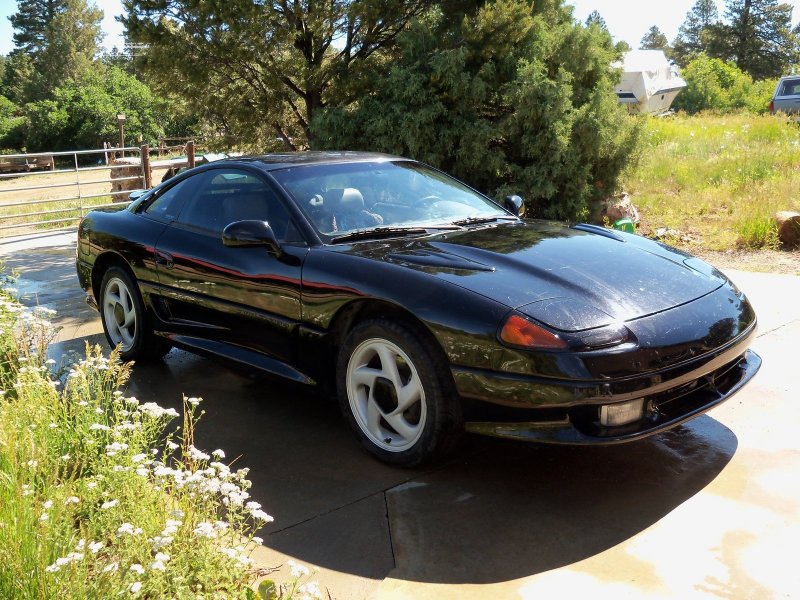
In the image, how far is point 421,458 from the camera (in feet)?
11.2

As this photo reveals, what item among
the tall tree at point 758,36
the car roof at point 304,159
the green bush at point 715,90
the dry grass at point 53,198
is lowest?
the dry grass at point 53,198

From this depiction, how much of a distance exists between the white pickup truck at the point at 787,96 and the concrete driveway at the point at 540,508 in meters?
19.8

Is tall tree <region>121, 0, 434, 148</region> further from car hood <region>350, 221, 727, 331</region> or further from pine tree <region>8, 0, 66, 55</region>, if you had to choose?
pine tree <region>8, 0, 66, 55</region>

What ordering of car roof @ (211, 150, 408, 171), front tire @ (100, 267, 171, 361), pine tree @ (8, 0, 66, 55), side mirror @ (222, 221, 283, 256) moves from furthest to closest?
1. pine tree @ (8, 0, 66, 55)
2. front tire @ (100, 267, 171, 361)
3. car roof @ (211, 150, 408, 171)
4. side mirror @ (222, 221, 283, 256)

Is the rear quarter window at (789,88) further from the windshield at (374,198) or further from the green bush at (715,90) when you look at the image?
the windshield at (374,198)

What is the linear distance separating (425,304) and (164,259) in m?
2.12

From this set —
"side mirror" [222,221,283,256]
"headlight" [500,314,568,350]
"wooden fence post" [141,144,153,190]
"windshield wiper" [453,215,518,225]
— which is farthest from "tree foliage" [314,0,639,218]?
"headlight" [500,314,568,350]

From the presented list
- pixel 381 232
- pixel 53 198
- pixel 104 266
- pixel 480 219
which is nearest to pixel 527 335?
pixel 381 232

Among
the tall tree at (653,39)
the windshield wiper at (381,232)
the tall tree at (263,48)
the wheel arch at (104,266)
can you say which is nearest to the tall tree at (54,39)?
the tall tree at (263,48)

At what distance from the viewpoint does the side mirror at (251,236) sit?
12.9 ft

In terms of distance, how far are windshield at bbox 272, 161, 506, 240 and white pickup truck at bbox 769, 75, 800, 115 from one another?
19.7m

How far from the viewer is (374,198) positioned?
4.38 m

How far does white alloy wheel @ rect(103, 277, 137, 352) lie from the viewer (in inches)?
207

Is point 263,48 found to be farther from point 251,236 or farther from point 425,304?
point 425,304
